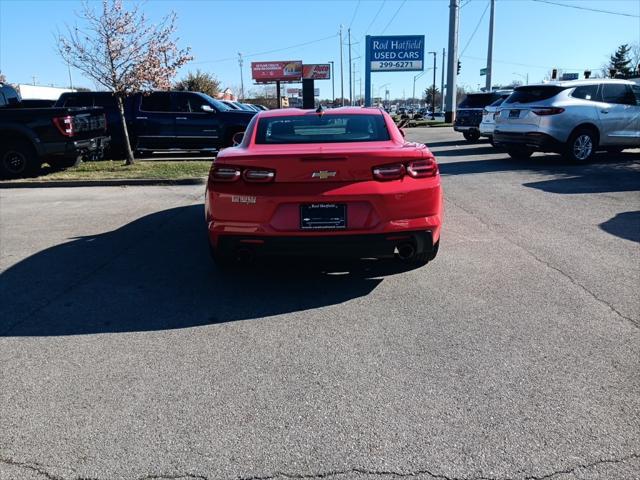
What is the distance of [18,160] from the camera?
11.5m

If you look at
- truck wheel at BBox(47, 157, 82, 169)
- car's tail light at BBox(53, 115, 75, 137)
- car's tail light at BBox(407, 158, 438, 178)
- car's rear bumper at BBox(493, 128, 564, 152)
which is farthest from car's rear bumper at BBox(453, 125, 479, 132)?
car's tail light at BBox(407, 158, 438, 178)

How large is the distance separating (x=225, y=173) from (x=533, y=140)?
963cm

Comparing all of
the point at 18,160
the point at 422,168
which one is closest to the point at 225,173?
the point at 422,168

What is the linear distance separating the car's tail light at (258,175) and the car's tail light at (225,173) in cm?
7

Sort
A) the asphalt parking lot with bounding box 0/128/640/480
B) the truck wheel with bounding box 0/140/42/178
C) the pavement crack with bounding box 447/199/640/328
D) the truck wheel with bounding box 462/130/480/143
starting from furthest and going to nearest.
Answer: the truck wheel with bounding box 462/130/480/143, the truck wheel with bounding box 0/140/42/178, the pavement crack with bounding box 447/199/640/328, the asphalt parking lot with bounding box 0/128/640/480

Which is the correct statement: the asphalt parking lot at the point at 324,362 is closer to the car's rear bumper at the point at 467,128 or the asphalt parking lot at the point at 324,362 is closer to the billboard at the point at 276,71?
the car's rear bumper at the point at 467,128

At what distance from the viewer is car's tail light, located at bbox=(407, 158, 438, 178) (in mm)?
4367

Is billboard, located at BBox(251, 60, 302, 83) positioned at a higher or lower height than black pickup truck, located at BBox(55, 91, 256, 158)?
higher

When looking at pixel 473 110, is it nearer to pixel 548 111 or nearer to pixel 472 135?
pixel 472 135

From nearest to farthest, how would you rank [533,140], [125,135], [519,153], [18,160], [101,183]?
[101,183], [18,160], [533,140], [125,135], [519,153]

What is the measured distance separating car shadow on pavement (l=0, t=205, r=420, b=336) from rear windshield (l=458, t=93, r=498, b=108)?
51.1ft

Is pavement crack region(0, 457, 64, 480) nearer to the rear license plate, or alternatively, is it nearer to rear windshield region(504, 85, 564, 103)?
the rear license plate

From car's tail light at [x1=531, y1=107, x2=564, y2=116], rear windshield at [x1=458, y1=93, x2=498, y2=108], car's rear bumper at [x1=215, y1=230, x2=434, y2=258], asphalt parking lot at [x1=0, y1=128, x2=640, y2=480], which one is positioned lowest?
asphalt parking lot at [x1=0, y1=128, x2=640, y2=480]

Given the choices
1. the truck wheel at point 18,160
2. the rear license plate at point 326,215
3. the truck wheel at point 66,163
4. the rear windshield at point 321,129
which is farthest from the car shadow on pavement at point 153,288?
the truck wheel at point 66,163
